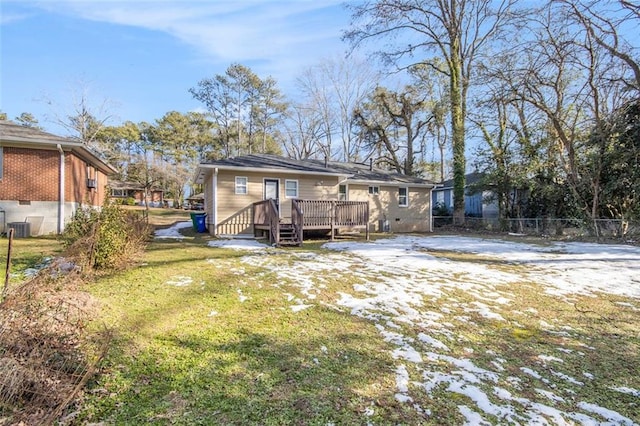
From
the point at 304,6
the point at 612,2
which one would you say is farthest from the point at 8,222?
the point at 612,2

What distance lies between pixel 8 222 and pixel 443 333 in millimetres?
13860

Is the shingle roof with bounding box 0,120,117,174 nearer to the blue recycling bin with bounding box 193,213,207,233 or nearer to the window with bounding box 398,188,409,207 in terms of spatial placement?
the blue recycling bin with bounding box 193,213,207,233

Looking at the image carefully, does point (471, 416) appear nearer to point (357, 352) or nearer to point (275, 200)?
point (357, 352)

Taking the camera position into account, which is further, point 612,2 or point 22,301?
point 612,2

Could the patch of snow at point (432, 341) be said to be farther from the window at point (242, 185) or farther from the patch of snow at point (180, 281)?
the window at point (242, 185)

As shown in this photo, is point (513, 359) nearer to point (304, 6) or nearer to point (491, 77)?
point (304, 6)

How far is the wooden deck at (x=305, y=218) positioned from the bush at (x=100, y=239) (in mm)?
5253

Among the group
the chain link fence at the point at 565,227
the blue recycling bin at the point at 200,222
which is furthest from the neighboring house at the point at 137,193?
the chain link fence at the point at 565,227

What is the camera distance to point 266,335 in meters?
3.66

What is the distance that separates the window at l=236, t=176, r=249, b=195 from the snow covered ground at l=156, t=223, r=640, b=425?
3797 mm

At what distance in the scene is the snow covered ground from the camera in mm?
2695

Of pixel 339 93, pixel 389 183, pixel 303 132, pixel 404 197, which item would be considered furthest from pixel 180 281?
pixel 303 132

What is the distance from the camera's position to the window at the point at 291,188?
47.0 feet

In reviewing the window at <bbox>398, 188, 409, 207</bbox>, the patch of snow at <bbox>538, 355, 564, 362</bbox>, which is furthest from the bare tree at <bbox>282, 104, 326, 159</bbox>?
the patch of snow at <bbox>538, 355, 564, 362</bbox>
